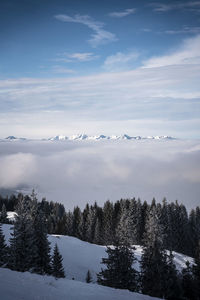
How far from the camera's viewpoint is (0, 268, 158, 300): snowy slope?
11664mm

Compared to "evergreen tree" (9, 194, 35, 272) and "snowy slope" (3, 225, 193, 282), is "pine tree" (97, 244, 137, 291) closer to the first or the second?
"evergreen tree" (9, 194, 35, 272)

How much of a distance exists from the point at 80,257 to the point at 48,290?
39.7 metres

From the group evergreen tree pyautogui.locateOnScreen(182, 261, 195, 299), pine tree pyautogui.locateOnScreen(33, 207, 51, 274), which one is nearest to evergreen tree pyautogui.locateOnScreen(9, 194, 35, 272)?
pine tree pyautogui.locateOnScreen(33, 207, 51, 274)

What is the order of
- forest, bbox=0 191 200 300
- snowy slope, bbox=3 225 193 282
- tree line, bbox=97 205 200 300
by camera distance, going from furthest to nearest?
snowy slope, bbox=3 225 193 282, forest, bbox=0 191 200 300, tree line, bbox=97 205 200 300

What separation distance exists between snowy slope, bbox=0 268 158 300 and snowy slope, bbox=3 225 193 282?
31.1 meters

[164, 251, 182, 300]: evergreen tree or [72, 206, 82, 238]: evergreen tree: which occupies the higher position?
[164, 251, 182, 300]: evergreen tree

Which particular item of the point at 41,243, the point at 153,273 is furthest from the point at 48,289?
the point at 41,243

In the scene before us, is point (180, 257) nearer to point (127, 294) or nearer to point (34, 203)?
point (34, 203)

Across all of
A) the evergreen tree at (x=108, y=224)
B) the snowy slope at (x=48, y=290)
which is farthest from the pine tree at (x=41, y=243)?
the evergreen tree at (x=108, y=224)

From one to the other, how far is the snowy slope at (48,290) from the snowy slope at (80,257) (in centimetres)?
3106

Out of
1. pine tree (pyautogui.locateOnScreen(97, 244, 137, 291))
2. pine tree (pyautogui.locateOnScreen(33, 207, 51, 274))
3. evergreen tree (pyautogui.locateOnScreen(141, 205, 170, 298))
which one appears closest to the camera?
evergreen tree (pyautogui.locateOnScreen(141, 205, 170, 298))

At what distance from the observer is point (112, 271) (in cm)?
2434

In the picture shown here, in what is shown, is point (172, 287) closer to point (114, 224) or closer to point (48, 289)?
point (48, 289)

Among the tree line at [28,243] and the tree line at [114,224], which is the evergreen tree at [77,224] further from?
the tree line at [28,243]
